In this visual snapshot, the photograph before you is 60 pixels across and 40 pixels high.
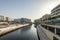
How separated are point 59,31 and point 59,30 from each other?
9.2 inches

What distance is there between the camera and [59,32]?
19516mm

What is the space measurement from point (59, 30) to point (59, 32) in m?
0.44

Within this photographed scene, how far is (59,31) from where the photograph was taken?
1962 cm

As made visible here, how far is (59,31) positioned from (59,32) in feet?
0.67

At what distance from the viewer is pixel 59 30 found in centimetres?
Answer: 1978
